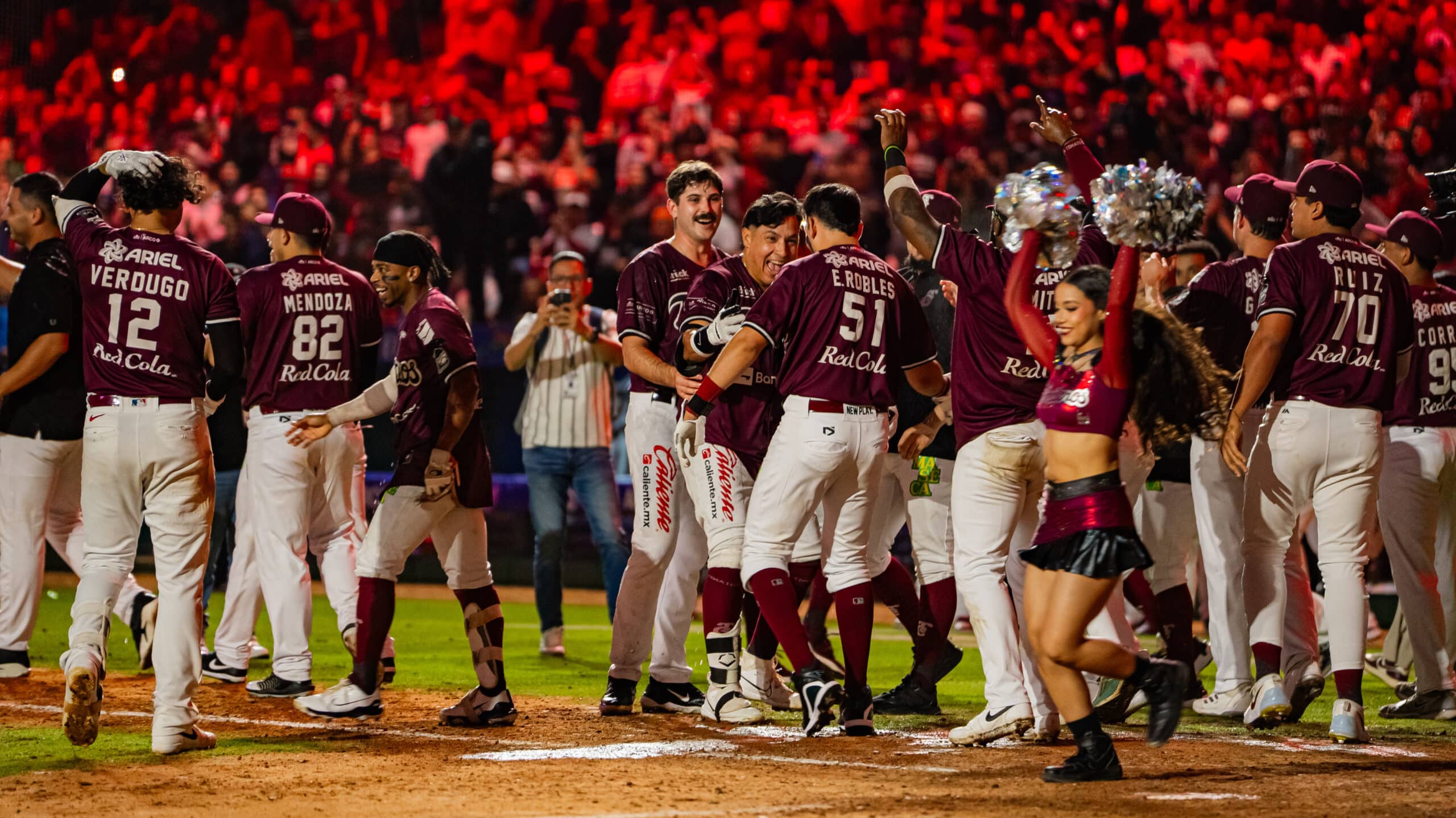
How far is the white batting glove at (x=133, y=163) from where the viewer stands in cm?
585

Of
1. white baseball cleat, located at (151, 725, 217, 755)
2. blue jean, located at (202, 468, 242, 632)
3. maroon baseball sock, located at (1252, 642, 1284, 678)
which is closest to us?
white baseball cleat, located at (151, 725, 217, 755)

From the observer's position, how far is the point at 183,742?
5.65 meters

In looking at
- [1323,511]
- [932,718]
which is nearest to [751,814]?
[932,718]

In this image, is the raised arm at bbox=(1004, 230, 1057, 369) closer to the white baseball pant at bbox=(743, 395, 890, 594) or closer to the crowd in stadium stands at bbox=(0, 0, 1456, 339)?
the white baseball pant at bbox=(743, 395, 890, 594)

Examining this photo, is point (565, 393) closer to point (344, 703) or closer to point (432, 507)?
point (432, 507)

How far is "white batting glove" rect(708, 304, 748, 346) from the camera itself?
6.14 m

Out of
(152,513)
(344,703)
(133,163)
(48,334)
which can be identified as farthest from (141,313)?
(344,703)

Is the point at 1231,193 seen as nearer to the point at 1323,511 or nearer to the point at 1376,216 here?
the point at 1323,511

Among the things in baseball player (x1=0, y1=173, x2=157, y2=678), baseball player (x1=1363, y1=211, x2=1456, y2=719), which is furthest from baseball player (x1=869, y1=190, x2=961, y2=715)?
baseball player (x1=0, y1=173, x2=157, y2=678)

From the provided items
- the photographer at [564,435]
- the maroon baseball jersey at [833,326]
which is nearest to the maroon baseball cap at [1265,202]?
the maroon baseball jersey at [833,326]

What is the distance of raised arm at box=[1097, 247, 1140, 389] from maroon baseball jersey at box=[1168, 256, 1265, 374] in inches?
90.1

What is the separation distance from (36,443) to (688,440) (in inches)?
146

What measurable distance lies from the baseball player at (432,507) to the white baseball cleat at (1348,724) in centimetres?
342

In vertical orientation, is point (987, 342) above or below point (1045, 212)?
below
